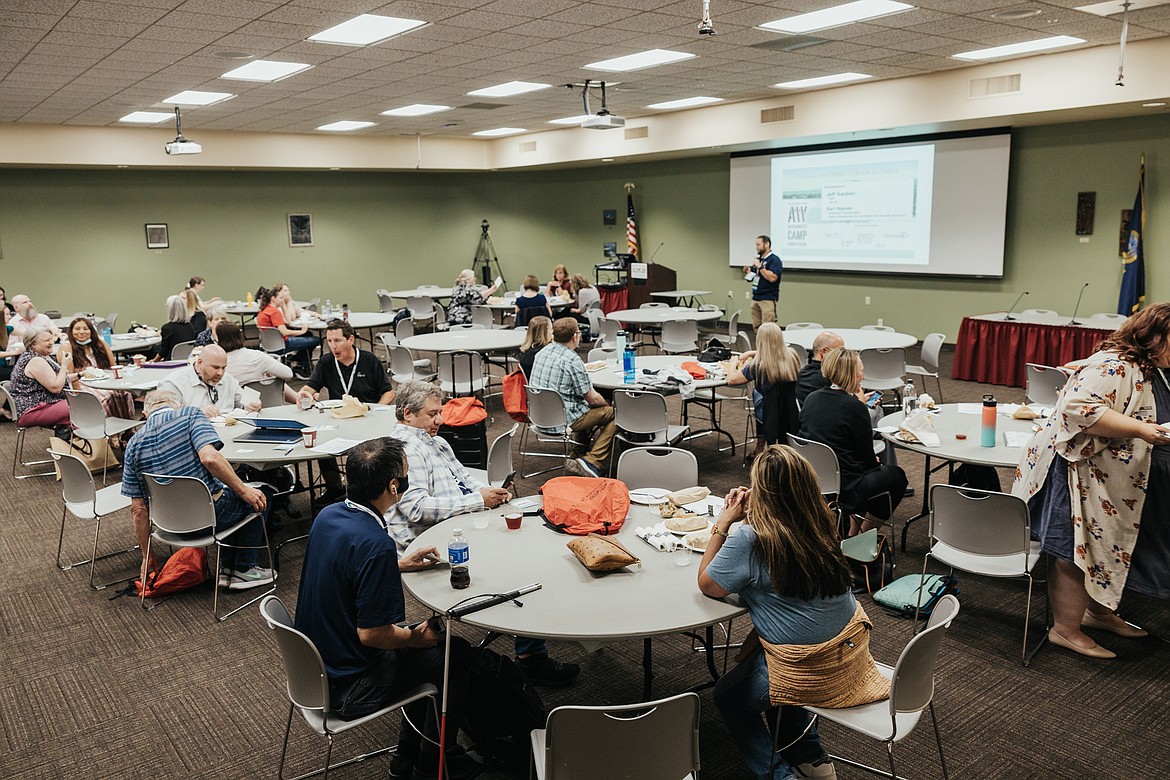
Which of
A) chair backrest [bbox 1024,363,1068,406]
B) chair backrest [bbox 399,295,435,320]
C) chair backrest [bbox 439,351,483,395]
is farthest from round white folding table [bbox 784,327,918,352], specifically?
chair backrest [bbox 399,295,435,320]

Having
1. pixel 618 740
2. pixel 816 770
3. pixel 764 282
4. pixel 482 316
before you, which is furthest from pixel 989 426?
pixel 482 316

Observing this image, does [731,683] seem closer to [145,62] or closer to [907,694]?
[907,694]

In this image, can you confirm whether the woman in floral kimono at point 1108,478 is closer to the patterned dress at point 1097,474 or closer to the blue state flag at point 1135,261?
the patterned dress at point 1097,474

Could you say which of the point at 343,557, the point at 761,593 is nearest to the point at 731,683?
the point at 761,593

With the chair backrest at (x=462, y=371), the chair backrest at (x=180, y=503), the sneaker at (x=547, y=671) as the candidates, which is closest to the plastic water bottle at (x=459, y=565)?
the sneaker at (x=547, y=671)

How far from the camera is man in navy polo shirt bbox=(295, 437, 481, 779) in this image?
2.63 metres

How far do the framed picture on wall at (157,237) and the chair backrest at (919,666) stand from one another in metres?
15.1

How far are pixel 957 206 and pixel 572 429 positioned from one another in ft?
24.2

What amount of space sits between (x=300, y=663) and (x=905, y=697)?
185 centimetres

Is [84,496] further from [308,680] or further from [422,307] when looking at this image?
[422,307]

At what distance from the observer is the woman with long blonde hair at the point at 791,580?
255 cm

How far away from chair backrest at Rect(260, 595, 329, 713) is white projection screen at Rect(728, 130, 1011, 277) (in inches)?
413

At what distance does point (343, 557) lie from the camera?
8.57 feet

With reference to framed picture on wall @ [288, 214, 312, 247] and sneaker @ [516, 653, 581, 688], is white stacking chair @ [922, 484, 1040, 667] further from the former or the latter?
framed picture on wall @ [288, 214, 312, 247]
